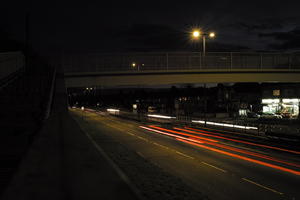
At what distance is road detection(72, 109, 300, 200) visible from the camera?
1098 cm

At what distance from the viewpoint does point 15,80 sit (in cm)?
1808


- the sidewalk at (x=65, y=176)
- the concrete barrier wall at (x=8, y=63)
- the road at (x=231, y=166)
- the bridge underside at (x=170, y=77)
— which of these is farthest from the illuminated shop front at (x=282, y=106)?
the sidewalk at (x=65, y=176)

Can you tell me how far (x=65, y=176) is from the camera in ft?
18.8

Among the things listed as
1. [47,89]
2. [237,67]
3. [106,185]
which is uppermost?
[237,67]

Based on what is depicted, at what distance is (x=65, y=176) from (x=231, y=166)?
38.2 ft

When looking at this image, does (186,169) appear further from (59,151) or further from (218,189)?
(59,151)

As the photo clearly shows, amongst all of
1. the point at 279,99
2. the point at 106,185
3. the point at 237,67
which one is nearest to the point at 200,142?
the point at 237,67

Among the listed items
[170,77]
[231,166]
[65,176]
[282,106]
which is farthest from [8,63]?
[282,106]

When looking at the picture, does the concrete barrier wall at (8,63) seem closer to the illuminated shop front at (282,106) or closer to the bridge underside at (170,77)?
the bridge underside at (170,77)

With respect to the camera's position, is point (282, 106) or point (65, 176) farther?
point (282, 106)

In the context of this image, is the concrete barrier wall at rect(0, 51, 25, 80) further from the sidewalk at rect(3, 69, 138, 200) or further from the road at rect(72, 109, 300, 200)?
the sidewalk at rect(3, 69, 138, 200)

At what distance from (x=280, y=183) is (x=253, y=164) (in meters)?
3.77

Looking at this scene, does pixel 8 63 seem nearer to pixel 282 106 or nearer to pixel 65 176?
pixel 65 176

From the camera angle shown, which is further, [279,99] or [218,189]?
[279,99]
